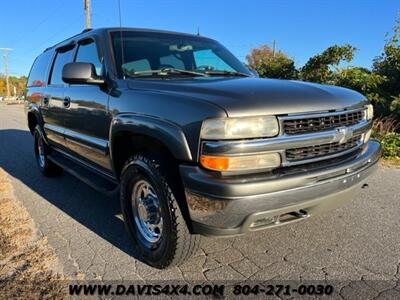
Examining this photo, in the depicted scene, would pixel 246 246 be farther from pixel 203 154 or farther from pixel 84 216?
pixel 84 216

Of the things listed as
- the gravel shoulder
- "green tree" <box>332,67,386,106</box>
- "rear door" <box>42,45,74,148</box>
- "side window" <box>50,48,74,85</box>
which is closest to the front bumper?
the gravel shoulder

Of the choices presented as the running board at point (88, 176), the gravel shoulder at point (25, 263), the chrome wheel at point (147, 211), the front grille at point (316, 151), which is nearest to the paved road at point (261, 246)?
the gravel shoulder at point (25, 263)

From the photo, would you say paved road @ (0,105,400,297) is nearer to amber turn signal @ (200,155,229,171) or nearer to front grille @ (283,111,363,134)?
Answer: amber turn signal @ (200,155,229,171)

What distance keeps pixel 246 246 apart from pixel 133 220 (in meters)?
1.03

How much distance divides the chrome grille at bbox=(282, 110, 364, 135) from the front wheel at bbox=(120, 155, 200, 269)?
0.96 m

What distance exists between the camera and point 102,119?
145 inches

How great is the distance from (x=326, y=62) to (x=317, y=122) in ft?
31.5

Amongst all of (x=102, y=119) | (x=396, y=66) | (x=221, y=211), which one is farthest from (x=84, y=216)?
(x=396, y=66)

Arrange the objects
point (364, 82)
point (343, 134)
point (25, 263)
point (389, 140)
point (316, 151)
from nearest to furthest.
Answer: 1. point (316, 151)
2. point (343, 134)
3. point (25, 263)
4. point (389, 140)
5. point (364, 82)

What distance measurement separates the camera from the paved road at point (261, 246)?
10.1ft

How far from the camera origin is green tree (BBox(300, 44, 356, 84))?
37.1 ft

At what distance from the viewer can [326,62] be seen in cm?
1160

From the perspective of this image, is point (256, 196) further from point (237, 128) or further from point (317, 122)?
point (317, 122)

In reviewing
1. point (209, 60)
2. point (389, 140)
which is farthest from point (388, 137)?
point (209, 60)
